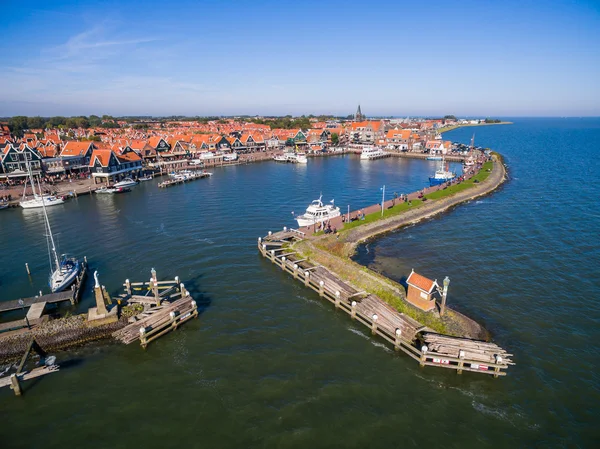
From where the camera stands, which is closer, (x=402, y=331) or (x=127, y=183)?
(x=402, y=331)

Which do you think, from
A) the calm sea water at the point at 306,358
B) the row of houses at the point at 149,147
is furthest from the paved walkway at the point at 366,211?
the row of houses at the point at 149,147

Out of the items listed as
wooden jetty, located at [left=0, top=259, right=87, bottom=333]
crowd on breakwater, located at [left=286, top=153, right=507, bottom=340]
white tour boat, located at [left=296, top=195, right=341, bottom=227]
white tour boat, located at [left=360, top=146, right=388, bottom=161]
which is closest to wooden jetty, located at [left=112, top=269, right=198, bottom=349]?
wooden jetty, located at [left=0, top=259, right=87, bottom=333]

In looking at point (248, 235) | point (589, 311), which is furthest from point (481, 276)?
point (248, 235)

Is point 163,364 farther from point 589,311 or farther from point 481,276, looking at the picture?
point 589,311

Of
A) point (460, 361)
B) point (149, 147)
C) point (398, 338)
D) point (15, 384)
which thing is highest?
point (149, 147)

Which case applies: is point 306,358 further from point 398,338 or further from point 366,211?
point 366,211

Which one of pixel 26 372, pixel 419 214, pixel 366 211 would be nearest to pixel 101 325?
pixel 26 372
